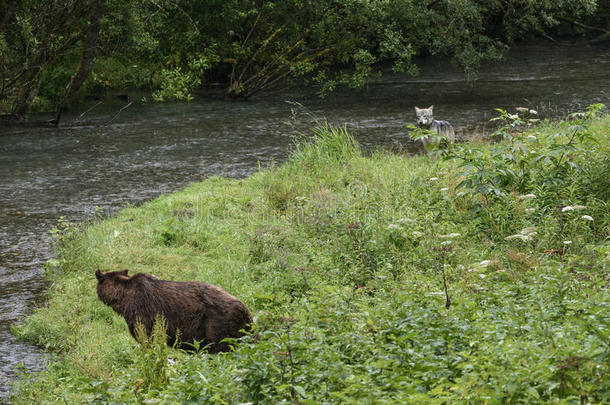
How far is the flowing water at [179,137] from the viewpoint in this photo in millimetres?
10297

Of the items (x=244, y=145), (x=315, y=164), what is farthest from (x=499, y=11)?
(x=315, y=164)

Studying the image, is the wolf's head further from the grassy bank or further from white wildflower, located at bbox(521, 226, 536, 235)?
white wildflower, located at bbox(521, 226, 536, 235)

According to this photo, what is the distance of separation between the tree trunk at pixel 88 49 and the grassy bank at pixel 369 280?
7310 millimetres

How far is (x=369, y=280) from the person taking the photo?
7.30 m

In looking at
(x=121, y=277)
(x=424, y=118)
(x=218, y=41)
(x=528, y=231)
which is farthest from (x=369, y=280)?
(x=218, y=41)

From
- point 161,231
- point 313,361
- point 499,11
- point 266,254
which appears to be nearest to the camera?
point 313,361

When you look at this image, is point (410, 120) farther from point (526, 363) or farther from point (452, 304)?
point (526, 363)

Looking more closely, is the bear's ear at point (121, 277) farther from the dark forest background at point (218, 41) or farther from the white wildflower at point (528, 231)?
the dark forest background at point (218, 41)

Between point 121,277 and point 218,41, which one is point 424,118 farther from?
point 218,41

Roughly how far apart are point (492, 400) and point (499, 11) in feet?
71.7

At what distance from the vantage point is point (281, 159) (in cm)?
1466

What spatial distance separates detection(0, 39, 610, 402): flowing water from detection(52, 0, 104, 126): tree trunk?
2.29 feet

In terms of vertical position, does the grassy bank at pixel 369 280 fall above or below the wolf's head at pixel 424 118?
below

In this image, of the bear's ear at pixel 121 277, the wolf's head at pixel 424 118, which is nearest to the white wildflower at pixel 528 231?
the bear's ear at pixel 121 277
